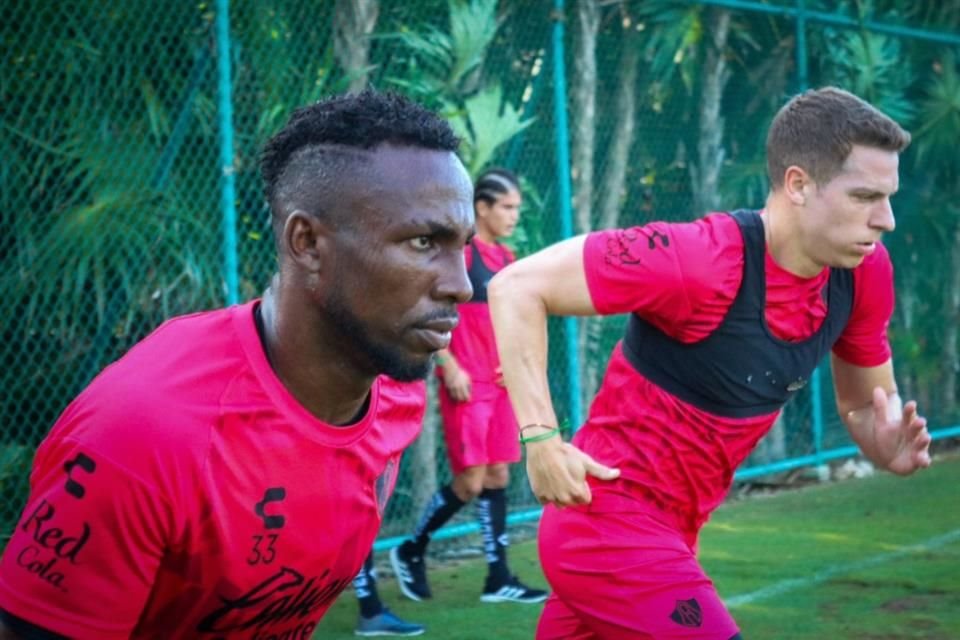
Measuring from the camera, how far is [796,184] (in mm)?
4082

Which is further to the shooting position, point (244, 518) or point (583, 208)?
point (583, 208)

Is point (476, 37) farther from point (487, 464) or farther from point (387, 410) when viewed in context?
point (387, 410)

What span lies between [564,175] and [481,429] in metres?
2.28

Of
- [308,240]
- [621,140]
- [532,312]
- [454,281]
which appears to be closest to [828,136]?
[532,312]

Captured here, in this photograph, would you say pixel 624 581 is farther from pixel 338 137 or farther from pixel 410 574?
pixel 410 574

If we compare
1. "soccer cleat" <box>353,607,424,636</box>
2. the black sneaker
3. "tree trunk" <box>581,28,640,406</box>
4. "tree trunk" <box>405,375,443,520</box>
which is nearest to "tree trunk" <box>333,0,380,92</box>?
"tree trunk" <box>405,375,443,520</box>

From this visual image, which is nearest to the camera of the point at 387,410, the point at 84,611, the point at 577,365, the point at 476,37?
the point at 84,611

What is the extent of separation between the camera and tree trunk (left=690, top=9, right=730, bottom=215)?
32.1ft

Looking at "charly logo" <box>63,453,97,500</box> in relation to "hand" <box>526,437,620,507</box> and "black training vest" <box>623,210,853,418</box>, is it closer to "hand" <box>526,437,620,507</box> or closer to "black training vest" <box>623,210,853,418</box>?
"hand" <box>526,437,620,507</box>

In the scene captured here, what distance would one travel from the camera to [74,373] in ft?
21.5

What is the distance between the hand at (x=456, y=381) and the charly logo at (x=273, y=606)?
4208mm

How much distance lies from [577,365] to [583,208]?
3.40 feet

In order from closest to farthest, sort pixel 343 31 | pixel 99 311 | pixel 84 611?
pixel 84 611 → pixel 99 311 → pixel 343 31

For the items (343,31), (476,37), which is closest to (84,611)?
(343,31)
